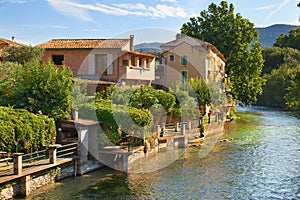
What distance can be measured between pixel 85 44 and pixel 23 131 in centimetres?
1911

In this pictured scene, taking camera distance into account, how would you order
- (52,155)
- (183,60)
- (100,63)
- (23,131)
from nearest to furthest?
(52,155) < (23,131) < (100,63) < (183,60)

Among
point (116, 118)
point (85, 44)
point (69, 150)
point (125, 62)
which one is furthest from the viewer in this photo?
point (85, 44)

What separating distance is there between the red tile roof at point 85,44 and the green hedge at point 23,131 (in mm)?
15863

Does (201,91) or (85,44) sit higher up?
(85,44)

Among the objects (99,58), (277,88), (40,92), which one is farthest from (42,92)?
(277,88)

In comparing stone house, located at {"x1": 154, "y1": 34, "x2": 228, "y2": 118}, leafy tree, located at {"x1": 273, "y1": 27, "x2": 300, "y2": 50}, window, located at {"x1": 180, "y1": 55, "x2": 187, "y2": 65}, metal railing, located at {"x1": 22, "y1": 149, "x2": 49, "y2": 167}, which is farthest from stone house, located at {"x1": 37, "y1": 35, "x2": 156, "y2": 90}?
leafy tree, located at {"x1": 273, "y1": 27, "x2": 300, "y2": 50}

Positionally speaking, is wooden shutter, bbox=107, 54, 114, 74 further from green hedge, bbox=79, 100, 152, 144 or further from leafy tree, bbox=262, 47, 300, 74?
leafy tree, bbox=262, 47, 300, 74

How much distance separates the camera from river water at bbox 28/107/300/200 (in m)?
18.7

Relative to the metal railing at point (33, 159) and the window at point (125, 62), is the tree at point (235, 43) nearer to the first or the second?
the window at point (125, 62)

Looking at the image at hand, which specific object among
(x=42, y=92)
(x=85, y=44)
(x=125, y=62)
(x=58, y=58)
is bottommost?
(x=42, y=92)

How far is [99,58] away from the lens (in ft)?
118

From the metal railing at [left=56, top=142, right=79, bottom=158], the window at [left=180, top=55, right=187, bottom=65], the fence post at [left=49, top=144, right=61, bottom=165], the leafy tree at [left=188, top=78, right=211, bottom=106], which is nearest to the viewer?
the fence post at [left=49, top=144, right=61, bottom=165]

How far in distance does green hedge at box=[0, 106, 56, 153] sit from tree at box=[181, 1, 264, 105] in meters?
38.3

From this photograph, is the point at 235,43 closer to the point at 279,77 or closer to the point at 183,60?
the point at 183,60
